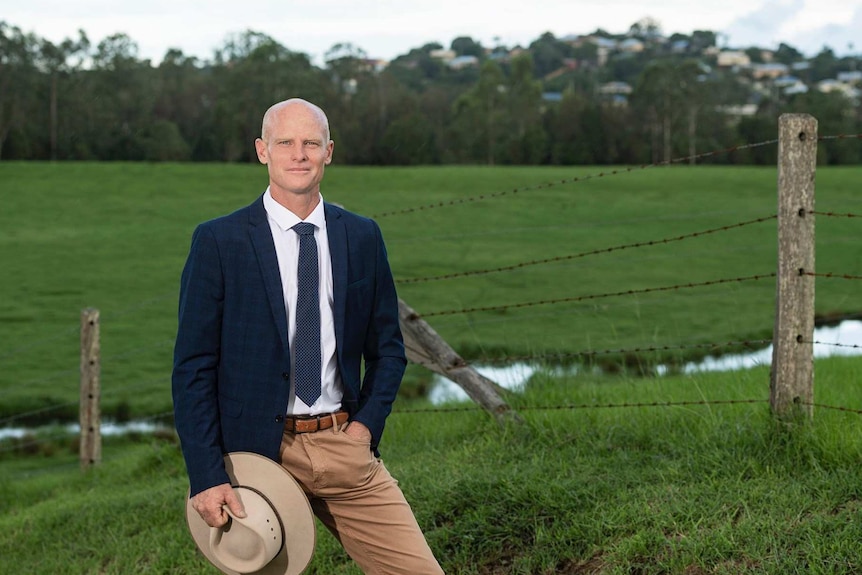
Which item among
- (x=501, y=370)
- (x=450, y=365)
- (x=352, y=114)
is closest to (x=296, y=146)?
(x=450, y=365)

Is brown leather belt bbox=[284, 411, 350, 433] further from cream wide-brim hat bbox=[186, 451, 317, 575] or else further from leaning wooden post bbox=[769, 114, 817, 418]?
leaning wooden post bbox=[769, 114, 817, 418]

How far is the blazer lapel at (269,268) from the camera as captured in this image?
3.26m

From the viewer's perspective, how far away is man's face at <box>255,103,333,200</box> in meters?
3.23

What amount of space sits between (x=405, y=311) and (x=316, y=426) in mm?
3228

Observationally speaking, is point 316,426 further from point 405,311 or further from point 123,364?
point 123,364

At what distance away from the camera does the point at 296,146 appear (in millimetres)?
3227

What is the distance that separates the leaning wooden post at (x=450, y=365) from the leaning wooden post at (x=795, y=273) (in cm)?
165

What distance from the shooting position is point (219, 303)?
3.29 metres

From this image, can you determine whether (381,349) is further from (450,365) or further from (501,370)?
(501,370)

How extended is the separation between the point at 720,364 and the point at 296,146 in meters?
11.5

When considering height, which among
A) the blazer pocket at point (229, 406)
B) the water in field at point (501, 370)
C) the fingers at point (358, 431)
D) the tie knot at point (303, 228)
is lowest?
the water in field at point (501, 370)

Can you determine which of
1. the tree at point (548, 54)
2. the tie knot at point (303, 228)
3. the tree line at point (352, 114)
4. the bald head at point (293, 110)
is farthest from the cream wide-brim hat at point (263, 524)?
the tree at point (548, 54)

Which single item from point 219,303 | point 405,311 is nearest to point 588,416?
point 405,311

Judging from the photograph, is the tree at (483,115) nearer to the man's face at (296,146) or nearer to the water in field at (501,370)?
the water in field at (501,370)
